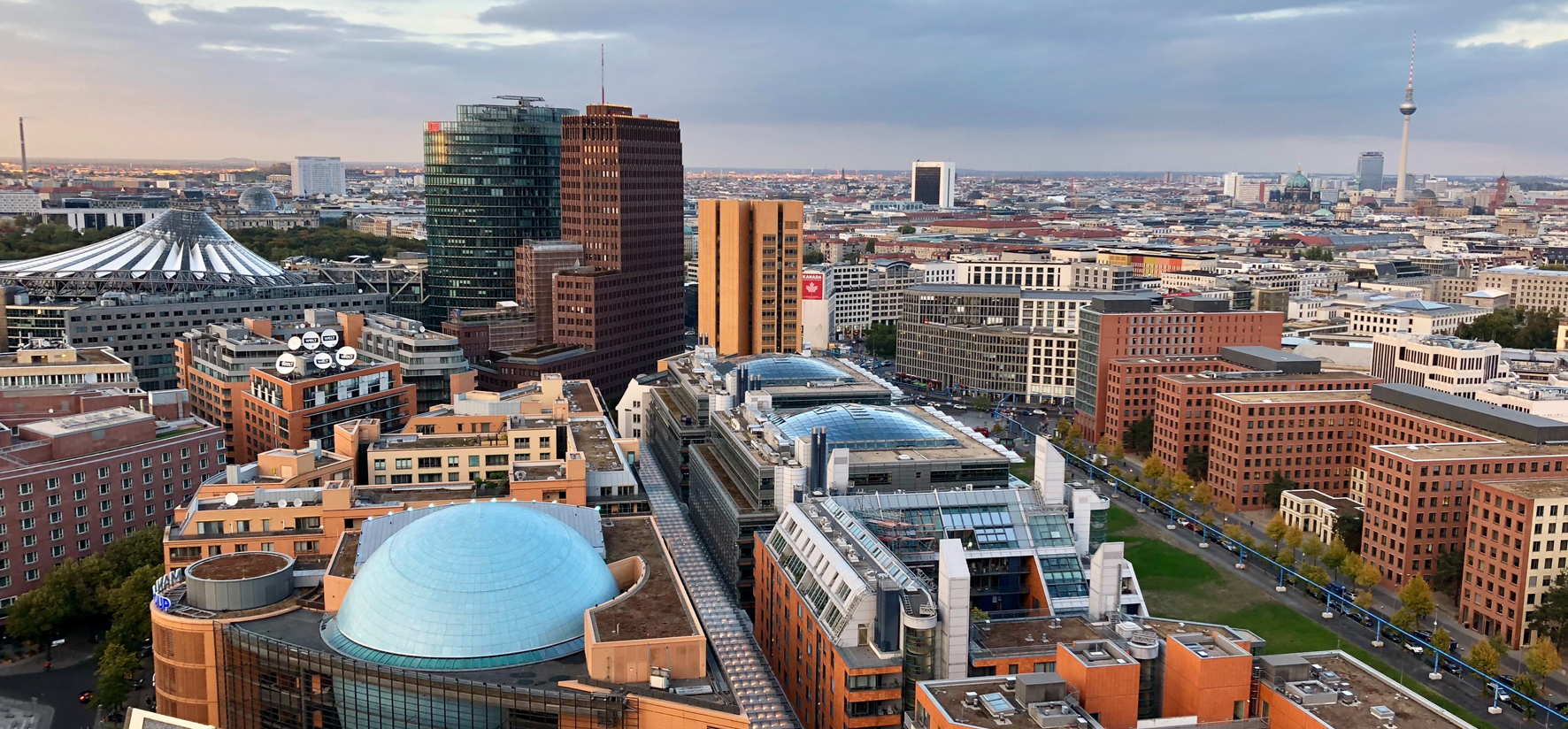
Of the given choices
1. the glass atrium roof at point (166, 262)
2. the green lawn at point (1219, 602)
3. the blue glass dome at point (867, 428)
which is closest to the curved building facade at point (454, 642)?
the blue glass dome at point (867, 428)

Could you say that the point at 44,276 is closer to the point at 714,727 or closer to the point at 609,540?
the point at 609,540

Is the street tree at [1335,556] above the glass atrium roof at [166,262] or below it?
below

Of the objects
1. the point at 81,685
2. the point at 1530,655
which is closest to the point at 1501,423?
the point at 1530,655

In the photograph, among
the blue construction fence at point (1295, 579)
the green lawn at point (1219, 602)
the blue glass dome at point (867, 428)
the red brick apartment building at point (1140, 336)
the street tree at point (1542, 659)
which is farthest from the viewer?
the red brick apartment building at point (1140, 336)

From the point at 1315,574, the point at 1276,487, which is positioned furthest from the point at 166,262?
the point at 1315,574

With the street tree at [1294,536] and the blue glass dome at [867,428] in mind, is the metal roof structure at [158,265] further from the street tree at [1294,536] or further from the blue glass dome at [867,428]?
the street tree at [1294,536]

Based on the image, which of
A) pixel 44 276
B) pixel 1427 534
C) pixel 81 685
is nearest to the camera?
pixel 81 685
